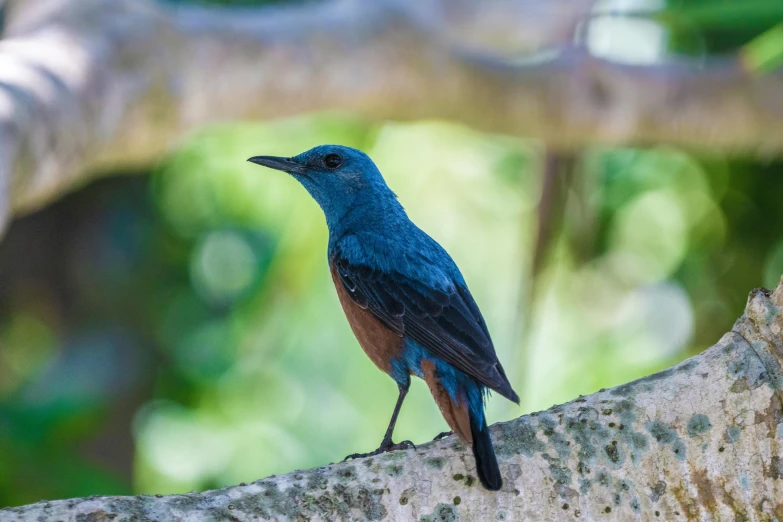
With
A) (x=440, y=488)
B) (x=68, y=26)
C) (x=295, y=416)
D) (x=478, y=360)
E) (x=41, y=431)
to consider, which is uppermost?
(x=68, y=26)

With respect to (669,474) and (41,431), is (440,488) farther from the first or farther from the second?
(41,431)

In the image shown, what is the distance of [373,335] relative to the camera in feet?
13.4

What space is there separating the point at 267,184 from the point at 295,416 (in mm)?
2386

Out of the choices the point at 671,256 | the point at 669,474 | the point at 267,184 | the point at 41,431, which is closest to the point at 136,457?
the point at 41,431

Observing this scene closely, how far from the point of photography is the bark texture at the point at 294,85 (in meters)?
5.30

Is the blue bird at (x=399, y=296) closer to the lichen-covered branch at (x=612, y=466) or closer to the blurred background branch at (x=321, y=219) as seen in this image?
the lichen-covered branch at (x=612, y=466)

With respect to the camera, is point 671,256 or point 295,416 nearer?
point 671,256

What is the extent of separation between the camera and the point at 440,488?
295cm

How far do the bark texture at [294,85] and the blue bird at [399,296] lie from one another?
1403 millimetres

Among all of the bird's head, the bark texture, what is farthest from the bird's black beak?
the bark texture

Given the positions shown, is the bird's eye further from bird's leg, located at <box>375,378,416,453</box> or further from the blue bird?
bird's leg, located at <box>375,378,416,453</box>

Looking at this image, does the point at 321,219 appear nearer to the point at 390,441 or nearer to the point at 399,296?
the point at 399,296

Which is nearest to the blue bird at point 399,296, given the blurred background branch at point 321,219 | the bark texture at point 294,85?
the bark texture at point 294,85

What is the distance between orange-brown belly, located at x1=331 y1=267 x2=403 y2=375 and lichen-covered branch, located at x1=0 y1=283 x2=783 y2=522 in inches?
33.6
